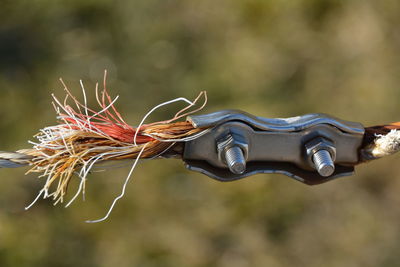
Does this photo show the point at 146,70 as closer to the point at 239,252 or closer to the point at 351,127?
A: the point at 239,252

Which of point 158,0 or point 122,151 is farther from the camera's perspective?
point 158,0

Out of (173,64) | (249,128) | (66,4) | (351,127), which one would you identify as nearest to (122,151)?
(249,128)

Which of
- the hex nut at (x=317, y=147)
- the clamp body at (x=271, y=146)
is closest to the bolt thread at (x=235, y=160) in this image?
the clamp body at (x=271, y=146)

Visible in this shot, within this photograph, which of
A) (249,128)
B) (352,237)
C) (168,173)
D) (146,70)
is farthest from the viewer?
(146,70)

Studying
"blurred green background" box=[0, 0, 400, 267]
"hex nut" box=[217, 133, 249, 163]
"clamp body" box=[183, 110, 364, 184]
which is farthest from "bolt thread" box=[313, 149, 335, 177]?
"blurred green background" box=[0, 0, 400, 267]

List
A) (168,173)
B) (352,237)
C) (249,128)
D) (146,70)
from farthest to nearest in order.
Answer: (146,70) < (168,173) < (352,237) < (249,128)

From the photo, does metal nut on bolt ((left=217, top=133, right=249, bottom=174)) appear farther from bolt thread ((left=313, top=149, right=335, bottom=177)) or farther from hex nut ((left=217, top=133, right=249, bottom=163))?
bolt thread ((left=313, top=149, right=335, bottom=177))

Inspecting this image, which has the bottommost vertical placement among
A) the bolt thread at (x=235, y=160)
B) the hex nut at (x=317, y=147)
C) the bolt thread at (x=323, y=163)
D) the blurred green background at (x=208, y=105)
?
the blurred green background at (x=208, y=105)

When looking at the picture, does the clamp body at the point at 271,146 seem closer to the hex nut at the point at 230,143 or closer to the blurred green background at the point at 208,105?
the hex nut at the point at 230,143
